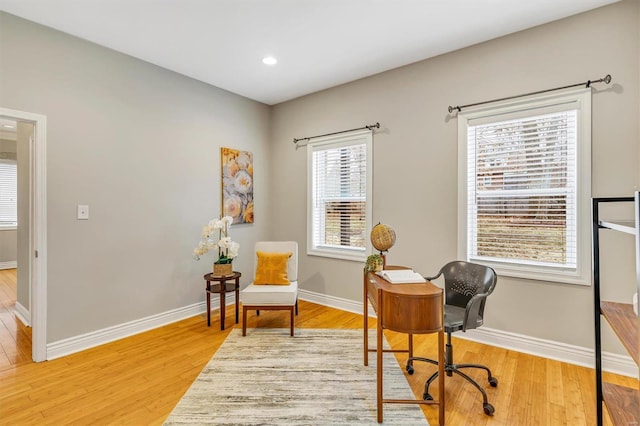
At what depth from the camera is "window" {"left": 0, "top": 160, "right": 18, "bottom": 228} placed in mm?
6414

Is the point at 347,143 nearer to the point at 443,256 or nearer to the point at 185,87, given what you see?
the point at 443,256

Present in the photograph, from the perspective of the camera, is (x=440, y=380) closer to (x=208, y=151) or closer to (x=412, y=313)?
(x=412, y=313)

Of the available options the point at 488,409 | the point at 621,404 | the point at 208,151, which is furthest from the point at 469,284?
the point at 208,151

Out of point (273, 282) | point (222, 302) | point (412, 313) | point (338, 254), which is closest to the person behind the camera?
point (412, 313)

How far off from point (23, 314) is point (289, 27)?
433 cm

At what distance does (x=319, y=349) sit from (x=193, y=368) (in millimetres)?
1079

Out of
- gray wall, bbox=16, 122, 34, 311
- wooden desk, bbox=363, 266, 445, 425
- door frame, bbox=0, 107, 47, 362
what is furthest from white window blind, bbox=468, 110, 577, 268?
gray wall, bbox=16, 122, 34, 311

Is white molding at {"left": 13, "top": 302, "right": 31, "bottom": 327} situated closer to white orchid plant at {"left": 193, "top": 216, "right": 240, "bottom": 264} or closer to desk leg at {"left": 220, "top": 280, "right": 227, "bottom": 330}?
white orchid plant at {"left": 193, "top": 216, "right": 240, "bottom": 264}

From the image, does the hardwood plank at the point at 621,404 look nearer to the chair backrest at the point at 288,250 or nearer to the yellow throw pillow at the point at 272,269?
the yellow throw pillow at the point at 272,269

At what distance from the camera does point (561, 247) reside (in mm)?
2635

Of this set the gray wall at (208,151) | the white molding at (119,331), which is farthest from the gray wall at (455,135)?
the white molding at (119,331)

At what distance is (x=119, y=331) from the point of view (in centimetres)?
312

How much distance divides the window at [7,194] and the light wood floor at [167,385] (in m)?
5.25

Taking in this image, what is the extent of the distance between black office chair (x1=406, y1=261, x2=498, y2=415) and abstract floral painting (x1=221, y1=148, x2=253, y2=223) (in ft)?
9.05
